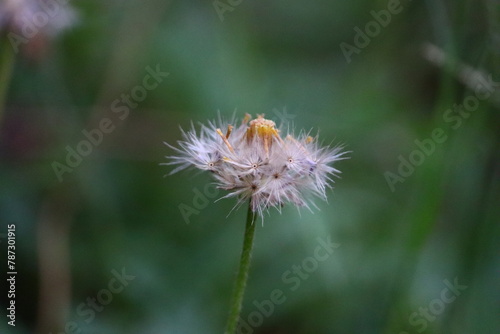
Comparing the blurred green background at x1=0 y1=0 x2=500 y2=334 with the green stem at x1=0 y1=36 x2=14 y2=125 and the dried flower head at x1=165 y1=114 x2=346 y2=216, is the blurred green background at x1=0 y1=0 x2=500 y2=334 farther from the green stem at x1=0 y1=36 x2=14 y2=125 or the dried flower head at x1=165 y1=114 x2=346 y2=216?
the dried flower head at x1=165 y1=114 x2=346 y2=216

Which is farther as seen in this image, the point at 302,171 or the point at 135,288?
the point at 135,288

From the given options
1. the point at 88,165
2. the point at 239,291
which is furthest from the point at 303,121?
the point at 239,291

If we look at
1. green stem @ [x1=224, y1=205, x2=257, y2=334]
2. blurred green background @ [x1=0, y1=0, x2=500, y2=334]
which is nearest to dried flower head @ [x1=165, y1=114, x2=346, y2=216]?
green stem @ [x1=224, y1=205, x2=257, y2=334]

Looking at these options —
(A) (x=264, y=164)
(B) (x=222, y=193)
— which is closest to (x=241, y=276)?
(A) (x=264, y=164)

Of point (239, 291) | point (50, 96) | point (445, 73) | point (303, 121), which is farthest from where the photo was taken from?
point (303, 121)

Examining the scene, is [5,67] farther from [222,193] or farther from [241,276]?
[241,276]

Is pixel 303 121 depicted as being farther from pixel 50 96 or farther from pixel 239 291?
pixel 239 291
